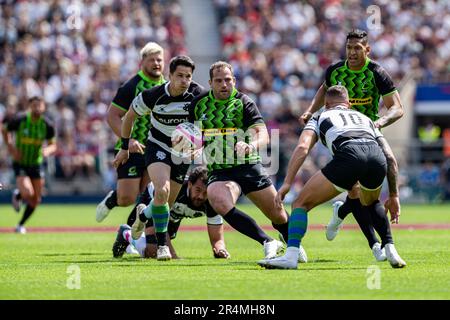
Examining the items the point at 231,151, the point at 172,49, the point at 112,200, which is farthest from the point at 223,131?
the point at 172,49

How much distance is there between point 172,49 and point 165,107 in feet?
67.4

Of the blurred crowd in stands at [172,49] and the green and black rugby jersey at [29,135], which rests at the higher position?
the blurred crowd in stands at [172,49]

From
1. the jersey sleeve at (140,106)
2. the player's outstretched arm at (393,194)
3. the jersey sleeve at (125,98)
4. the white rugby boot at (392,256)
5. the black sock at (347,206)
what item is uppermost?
the jersey sleeve at (125,98)

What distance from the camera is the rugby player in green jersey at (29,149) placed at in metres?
19.1

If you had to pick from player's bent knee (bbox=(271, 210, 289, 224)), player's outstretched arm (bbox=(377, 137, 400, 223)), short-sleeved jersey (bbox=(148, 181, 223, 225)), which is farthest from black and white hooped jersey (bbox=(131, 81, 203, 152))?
player's outstretched arm (bbox=(377, 137, 400, 223))

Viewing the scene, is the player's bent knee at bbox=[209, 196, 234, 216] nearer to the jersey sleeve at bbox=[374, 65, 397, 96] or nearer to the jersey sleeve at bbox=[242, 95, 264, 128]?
the jersey sleeve at bbox=[242, 95, 264, 128]

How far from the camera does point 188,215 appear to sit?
12719mm

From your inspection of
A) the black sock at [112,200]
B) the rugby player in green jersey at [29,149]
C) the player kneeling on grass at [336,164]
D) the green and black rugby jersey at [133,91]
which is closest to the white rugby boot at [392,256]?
the player kneeling on grass at [336,164]

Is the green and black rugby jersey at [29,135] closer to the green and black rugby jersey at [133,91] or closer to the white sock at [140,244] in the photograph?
the green and black rugby jersey at [133,91]

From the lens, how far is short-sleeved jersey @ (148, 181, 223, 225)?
12.4 m

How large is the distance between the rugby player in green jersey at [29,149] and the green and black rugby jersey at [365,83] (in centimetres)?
802

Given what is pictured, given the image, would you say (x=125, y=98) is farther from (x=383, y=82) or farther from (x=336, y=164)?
(x=336, y=164)

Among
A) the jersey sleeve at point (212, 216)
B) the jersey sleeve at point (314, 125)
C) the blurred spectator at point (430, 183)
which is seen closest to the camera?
the jersey sleeve at point (314, 125)
